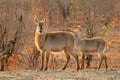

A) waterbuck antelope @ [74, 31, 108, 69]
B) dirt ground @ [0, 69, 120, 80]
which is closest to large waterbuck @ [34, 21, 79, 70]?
waterbuck antelope @ [74, 31, 108, 69]

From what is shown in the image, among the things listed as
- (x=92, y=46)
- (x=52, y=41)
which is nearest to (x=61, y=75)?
(x=52, y=41)

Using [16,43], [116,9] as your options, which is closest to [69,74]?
[16,43]

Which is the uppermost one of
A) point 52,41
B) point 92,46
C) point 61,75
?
point 52,41

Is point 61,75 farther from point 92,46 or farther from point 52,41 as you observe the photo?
point 92,46

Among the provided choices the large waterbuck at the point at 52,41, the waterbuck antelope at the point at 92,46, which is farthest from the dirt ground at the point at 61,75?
the waterbuck antelope at the point at 92,46

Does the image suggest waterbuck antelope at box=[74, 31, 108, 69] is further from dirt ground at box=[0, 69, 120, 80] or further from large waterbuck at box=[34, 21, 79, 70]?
dirt ground at box=[0, 69, 120, 80]

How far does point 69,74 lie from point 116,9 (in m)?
25.5

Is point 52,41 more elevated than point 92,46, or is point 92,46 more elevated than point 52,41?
point 52,41

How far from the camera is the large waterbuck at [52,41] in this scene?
45.9 ft

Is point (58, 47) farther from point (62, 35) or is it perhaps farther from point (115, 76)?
point (115, 76)

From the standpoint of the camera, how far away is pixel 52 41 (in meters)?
14.2

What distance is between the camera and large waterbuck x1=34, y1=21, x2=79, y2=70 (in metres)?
14.0

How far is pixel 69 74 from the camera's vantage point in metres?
12.8

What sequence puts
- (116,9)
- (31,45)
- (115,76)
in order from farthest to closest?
(116,9) → (31,45) → (115,76)
